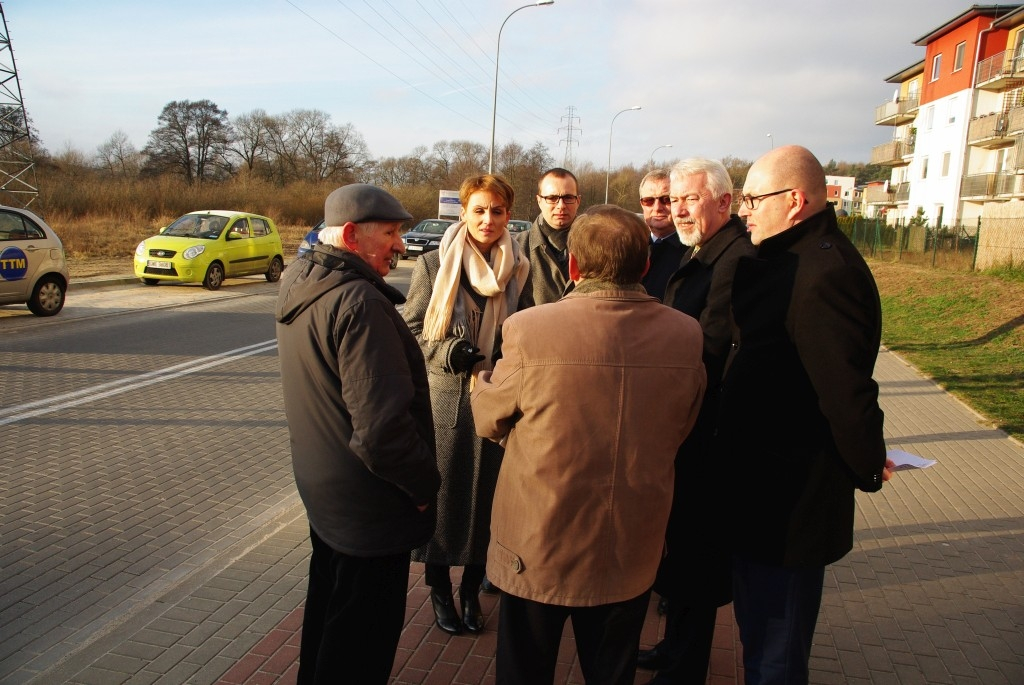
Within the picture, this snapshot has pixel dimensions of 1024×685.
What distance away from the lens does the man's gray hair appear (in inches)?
131

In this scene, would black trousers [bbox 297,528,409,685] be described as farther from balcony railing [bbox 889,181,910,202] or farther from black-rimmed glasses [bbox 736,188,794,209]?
balcony railing [bbox 889,181,910,202]

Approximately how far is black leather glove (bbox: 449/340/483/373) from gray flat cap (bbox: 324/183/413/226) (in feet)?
2.63

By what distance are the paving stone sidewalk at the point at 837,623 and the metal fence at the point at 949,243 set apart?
1176 cm

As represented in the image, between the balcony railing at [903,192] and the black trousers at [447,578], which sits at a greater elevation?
the balcony railing at [903,192]

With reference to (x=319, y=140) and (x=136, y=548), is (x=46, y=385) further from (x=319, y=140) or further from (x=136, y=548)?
(x=319, y=140)

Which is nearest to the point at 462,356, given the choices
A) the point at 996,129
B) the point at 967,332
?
the point at 967,332

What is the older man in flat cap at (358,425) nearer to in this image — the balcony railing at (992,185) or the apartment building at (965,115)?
the apartment building at (965,115)

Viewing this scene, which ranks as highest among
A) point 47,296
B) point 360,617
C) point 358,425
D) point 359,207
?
point 359,207

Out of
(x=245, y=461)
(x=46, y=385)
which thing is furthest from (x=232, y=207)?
(x=245, y=461)

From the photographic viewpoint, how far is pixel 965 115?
40.8m

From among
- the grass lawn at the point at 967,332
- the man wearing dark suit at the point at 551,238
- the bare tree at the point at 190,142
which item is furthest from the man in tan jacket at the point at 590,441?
the bare tree at the point at 190,142

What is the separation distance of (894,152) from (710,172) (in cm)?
5685

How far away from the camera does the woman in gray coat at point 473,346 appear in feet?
11.0

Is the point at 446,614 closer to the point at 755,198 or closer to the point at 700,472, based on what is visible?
the point at 700,472
